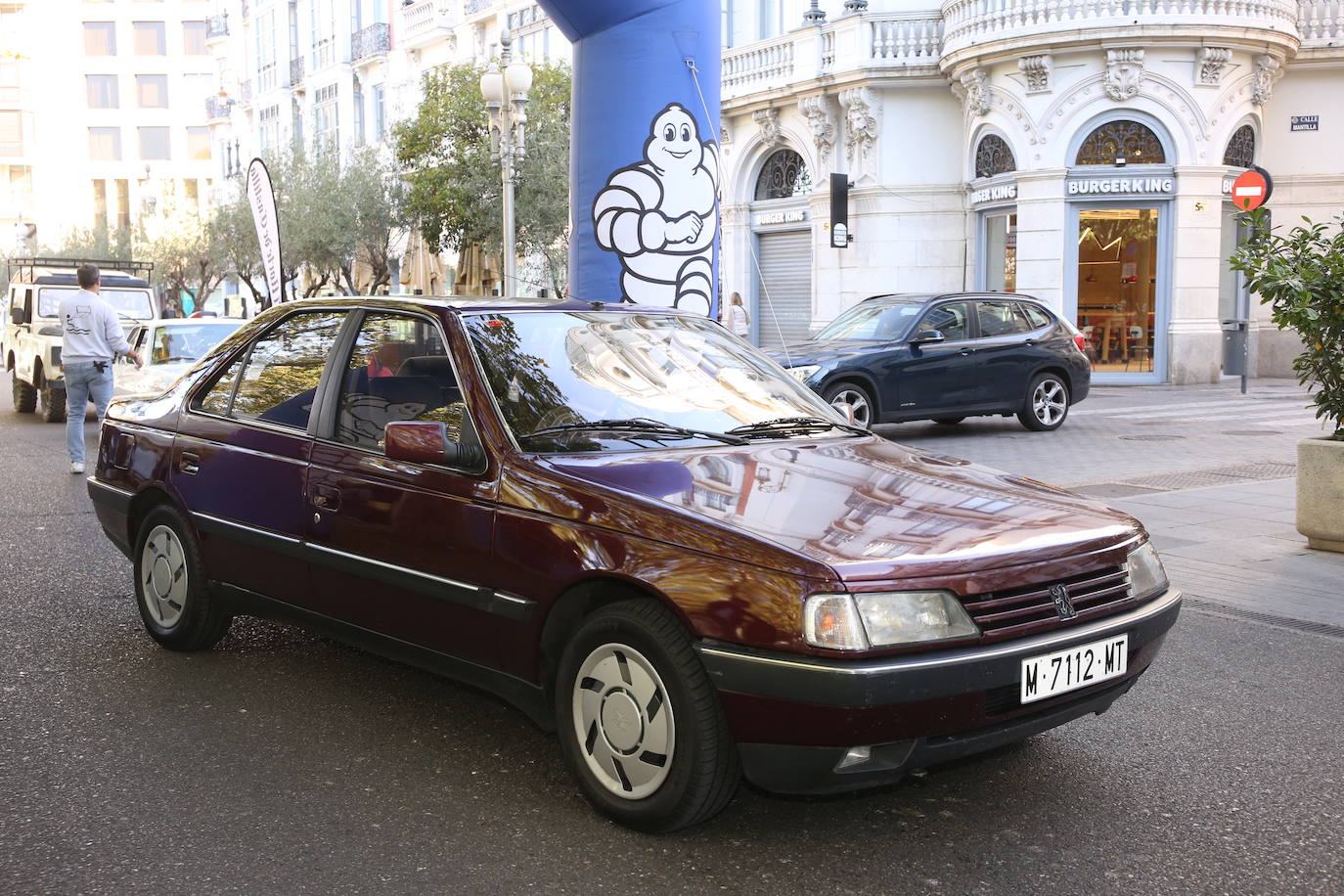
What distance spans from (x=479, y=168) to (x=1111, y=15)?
51.3 feet

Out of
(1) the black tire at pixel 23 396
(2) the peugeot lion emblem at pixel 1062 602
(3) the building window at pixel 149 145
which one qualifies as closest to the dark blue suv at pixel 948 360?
(2) the peugeot lion emblem at pixel 1062 602

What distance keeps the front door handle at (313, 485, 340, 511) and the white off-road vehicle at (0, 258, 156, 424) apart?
1356 centimetres

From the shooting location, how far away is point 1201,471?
11.9 metres

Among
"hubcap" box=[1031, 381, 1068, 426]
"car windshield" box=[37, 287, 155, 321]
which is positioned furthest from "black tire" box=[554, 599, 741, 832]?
"car windshield" box=[37, 287, 155, 321]

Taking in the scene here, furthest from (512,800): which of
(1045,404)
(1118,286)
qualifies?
(1118,286)

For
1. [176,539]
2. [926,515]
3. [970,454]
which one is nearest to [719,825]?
[926,515]

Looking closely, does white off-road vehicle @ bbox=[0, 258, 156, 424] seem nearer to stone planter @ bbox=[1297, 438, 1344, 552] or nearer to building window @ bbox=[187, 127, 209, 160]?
stone planter @ bbox=[1297, 438, 1344, 552]

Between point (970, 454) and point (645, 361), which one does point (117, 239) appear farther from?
point (645, 361)

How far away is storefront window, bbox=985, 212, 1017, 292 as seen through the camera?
25.2m

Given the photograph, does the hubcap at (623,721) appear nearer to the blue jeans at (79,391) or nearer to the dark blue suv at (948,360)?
the blue jeans at (79,391)

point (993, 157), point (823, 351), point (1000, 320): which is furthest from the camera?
point (993, 157)

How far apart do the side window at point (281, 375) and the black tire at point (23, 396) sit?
16074 mm

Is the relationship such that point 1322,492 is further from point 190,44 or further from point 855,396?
point 190,44

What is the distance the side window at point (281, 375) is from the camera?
4.97 meters
